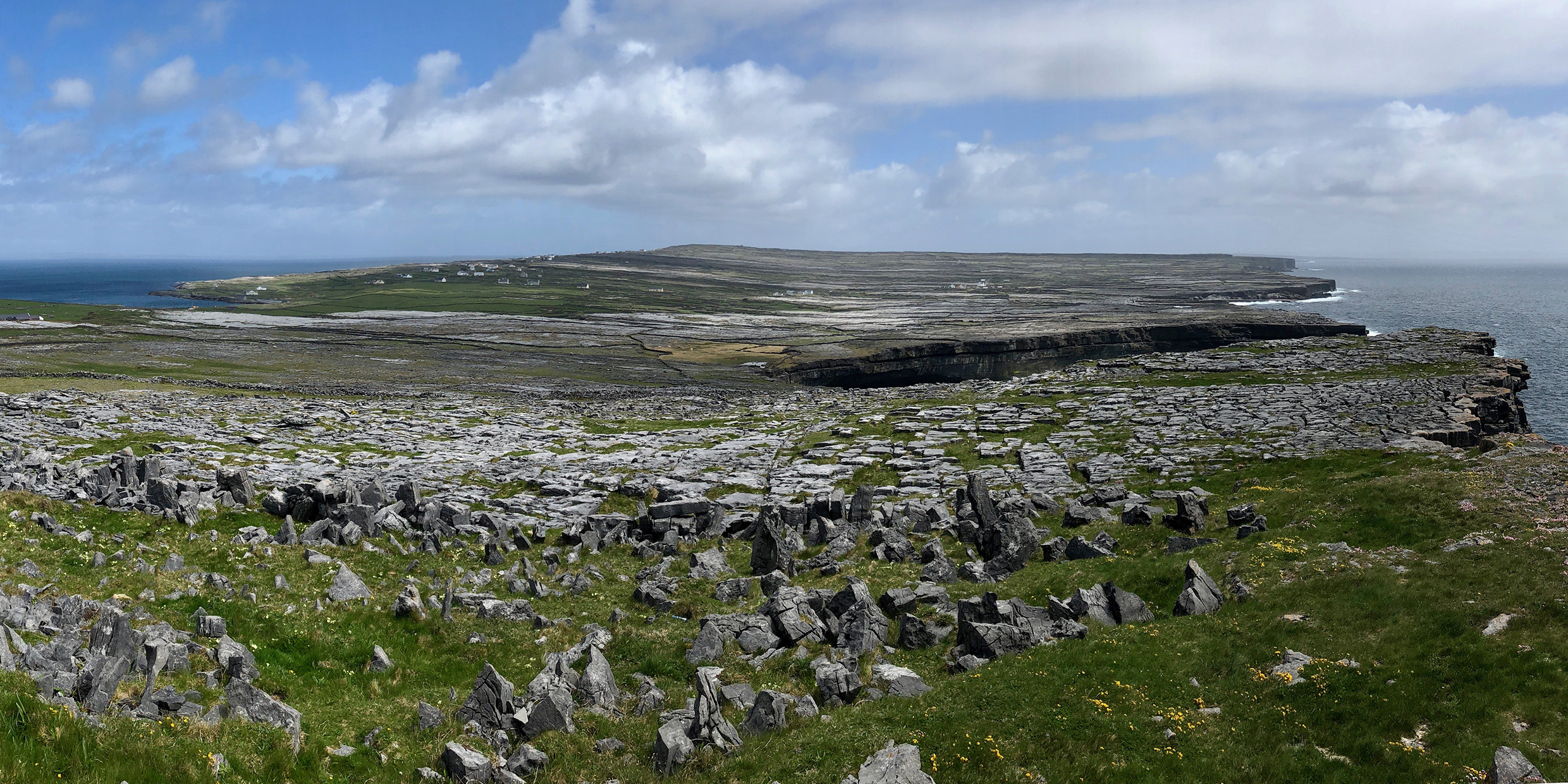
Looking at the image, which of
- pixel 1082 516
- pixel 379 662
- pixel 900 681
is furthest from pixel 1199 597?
pixel 379 662

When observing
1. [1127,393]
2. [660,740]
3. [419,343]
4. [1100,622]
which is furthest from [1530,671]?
[419,343]

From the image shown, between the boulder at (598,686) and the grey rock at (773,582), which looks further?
the grey rock at (773,582)

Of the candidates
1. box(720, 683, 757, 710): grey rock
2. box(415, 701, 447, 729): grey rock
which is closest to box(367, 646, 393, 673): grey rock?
box(415, 701, 447, 729): grey rock

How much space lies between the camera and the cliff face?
148 metres

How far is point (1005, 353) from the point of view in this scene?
17788 cm

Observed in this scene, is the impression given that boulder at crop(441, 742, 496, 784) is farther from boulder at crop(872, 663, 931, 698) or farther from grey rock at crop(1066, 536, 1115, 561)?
grey rock at crop(1066, 536, 1115, 561)

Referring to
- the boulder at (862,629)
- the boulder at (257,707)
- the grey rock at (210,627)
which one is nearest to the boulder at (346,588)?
the grey rock at (210,627)

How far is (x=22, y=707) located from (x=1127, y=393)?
92065mm

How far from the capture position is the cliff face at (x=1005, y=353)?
5832 inches

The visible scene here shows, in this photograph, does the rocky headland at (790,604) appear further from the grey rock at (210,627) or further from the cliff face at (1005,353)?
the cliff face at (1005,353)

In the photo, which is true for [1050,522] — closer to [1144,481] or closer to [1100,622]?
[1144,481]

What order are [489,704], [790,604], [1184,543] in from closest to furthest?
[489,704] → [790,604] → [1184,543]

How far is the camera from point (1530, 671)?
69.6 feet

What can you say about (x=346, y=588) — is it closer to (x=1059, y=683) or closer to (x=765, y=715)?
(x=765, y=715)
